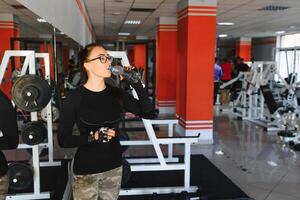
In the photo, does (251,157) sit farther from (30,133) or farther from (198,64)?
(30,133)

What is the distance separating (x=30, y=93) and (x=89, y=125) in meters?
0.77

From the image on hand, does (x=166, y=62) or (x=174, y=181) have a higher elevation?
(x=166, y=62)

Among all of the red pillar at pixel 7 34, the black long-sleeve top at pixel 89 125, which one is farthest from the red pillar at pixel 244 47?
the black long-sleeve top at pixel 89 125

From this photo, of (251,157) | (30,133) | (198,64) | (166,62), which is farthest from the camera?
(166,62)

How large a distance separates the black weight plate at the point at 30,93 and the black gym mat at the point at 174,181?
101 centimetres

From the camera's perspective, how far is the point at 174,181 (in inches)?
135

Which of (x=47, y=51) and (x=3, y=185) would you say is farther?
(x=47, y=51)

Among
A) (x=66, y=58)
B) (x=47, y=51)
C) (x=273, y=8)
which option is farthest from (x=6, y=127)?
(x=273, y=8)

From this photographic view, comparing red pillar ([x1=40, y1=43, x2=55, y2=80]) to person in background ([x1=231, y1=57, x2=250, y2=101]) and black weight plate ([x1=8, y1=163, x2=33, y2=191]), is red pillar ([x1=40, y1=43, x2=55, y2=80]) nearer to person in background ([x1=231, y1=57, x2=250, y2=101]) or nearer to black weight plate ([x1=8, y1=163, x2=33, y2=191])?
black weight plate ([x1=8, y1=163, x2=33, y2=191])

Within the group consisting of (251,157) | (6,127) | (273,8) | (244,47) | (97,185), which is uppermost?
(273,8)

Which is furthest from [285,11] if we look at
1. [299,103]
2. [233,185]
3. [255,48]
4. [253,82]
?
[255,48]

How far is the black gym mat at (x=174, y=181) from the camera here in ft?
9.85

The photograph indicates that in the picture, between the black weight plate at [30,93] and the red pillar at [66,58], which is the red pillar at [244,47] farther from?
the black weight plate at [30,93]

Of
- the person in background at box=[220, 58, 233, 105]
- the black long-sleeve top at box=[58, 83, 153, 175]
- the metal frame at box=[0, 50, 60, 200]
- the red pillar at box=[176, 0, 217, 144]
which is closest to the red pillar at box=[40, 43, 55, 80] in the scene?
the metal frame at box=[0, 50, 60, 200]
